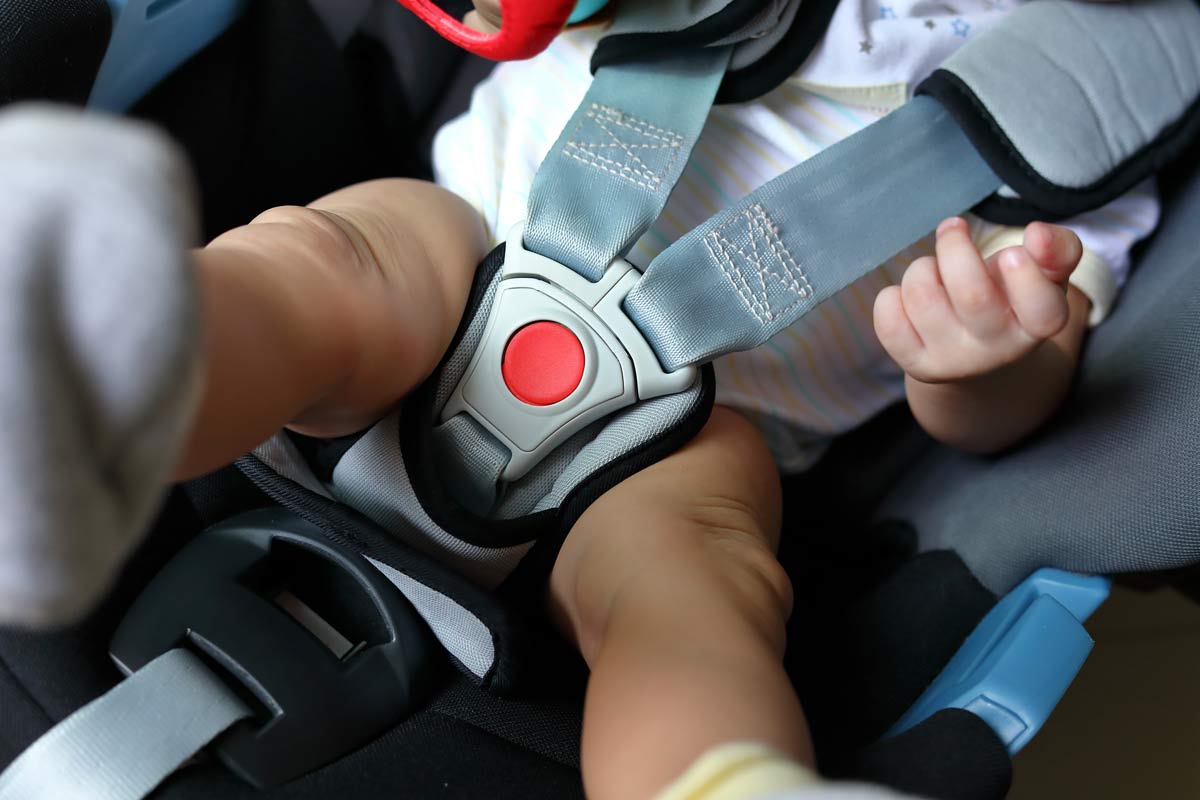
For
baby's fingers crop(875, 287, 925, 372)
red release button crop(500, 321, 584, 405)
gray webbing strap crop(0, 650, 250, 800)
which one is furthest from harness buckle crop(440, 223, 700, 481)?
gray webbing strap crop(0, 650, 250, 800)

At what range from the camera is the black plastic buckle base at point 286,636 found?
539 mm

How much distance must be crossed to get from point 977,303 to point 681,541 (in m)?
0.22

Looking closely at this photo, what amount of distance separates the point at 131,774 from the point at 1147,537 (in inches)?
23.2

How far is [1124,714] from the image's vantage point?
3.36 ft

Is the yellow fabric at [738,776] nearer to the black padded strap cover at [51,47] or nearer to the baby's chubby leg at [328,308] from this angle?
the baby's chubby leg at [328,308]

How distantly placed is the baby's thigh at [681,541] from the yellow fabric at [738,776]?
0.14m

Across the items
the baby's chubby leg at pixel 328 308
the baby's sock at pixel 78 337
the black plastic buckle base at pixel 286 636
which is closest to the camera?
the baby's sock at pixel 78 337

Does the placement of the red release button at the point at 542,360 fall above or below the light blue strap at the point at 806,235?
below

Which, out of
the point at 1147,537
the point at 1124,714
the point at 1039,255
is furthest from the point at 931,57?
the point at 1124,714

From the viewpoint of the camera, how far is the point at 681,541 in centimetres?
58

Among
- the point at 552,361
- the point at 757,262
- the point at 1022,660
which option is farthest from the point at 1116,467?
the point at 552,361

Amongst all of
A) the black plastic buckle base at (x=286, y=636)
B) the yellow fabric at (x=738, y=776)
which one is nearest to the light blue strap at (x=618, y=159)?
the black plastic buckle base at (x=286, y=636)

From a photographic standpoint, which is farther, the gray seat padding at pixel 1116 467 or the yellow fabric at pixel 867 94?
the yellow fabric at pixel 867 94

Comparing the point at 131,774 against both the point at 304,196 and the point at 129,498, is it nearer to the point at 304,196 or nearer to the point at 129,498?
the point at 129,498
